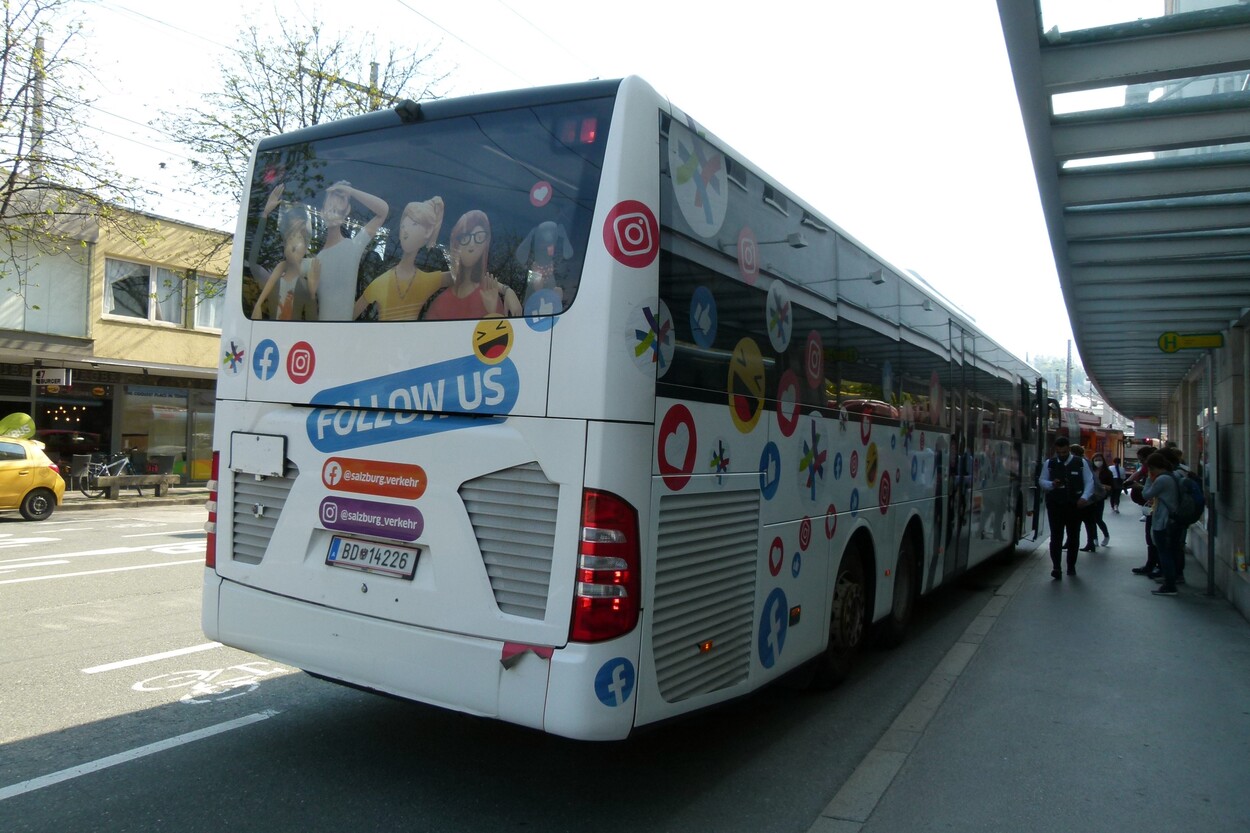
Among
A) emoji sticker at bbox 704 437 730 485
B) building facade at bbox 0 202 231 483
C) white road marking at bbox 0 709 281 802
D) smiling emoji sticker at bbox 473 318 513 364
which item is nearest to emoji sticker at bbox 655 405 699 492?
emoji sticker at bbox 704 437 730 485

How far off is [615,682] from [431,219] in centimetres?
224

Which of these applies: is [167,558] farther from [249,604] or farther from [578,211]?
[578,211]

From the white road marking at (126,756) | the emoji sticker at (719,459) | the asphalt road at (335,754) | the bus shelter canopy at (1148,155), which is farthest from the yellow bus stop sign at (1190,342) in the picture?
the white road marking at (126,756)

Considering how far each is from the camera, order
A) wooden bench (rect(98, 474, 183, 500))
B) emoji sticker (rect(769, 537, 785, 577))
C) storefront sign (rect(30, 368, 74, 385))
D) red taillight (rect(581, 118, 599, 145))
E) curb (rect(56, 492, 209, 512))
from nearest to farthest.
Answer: red taillight (rect(581, 118, 599, 145)) < emoji sticker (rect(769, 537, 785, 577)) < curb (rect(56, 492, 209, 512)) < storefront sign (rect(30, 368, 74, 385)) < wooden bench (rect(98, 474, 183, 500))

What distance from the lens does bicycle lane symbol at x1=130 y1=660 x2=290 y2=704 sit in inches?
230

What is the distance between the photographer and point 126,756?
4684mm

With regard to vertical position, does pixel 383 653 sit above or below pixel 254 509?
below

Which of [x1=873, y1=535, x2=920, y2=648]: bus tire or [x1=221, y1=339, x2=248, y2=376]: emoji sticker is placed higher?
[x1=221, y1=339, x2=248, y2=376]: emoji sticker

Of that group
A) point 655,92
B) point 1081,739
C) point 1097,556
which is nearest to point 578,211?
point 655,92

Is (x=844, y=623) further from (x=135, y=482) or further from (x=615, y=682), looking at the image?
(x=135, y=482)

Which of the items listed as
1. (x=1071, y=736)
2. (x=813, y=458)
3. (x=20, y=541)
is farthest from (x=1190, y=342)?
(x=20, y=541)

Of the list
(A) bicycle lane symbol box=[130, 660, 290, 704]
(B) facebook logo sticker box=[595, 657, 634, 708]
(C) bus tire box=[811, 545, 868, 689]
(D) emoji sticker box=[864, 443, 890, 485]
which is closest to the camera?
(B) facebook logo sticker box=[595, 657, 634, 708]

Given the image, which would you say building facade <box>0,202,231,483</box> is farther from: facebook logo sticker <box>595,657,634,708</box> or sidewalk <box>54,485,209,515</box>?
facebook logo sticker <box>595,657,634,708</box>

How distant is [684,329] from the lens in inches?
167
